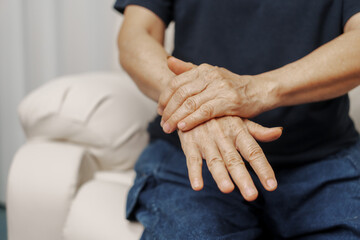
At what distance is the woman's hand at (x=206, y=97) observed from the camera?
2.11 ft

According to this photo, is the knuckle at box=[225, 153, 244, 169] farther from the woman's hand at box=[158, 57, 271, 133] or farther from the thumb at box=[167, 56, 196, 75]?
the thumb at box=[167, 56, 196, 75]

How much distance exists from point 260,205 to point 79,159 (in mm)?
476

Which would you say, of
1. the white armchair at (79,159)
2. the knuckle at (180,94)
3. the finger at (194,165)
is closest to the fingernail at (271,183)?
the finger at (194,165)

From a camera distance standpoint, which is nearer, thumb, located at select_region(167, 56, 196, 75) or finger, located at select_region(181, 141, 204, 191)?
finger, located at select_region(181, 141, 204, 191)

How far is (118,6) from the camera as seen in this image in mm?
961

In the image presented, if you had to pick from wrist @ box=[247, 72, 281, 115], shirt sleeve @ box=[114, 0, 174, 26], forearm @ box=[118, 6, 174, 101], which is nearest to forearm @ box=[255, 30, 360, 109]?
wrist @ box=[247, 72, 281, 115]

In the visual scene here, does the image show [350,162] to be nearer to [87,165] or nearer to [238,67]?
[238,67]

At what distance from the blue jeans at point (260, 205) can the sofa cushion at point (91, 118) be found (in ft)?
0.77

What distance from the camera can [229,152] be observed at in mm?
604

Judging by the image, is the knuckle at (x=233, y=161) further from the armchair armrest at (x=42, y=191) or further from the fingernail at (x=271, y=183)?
the armchair armrest at (x=42, y=191)

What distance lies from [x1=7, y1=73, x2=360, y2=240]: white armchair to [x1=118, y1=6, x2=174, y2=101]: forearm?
235mm

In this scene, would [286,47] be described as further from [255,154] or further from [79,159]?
[79,159]

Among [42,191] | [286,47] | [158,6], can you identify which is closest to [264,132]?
[286,47]

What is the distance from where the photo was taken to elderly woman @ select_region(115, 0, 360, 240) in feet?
2.14
